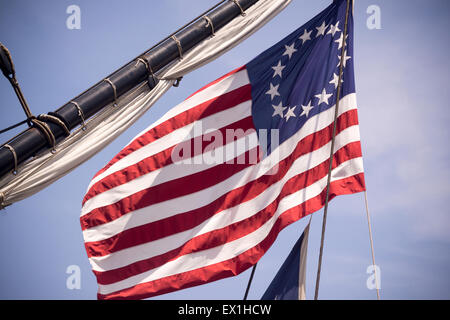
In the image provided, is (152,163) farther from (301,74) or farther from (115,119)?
(301,74)

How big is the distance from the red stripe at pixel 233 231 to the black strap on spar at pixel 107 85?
2.58 metres

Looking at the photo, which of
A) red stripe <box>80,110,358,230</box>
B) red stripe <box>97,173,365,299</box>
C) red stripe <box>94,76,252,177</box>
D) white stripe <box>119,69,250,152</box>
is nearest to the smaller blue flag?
red stripe <box>97,173,365,299</box>

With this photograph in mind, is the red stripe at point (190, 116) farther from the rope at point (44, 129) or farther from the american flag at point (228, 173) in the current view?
the rope at point (44, 129)

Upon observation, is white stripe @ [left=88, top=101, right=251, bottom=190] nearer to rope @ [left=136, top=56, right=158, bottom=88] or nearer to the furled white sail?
the furled white sail

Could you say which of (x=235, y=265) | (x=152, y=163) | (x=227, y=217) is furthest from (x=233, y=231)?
(x=152, y=163)

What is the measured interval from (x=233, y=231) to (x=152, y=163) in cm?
220

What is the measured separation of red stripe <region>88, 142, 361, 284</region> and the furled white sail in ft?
6.72


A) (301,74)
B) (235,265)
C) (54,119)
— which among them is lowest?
(235,265)

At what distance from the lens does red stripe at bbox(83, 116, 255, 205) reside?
8.68 m

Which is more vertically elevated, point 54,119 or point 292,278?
point 54,119

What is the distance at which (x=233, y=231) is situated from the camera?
8.52m

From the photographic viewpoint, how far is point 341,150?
8672 mm
